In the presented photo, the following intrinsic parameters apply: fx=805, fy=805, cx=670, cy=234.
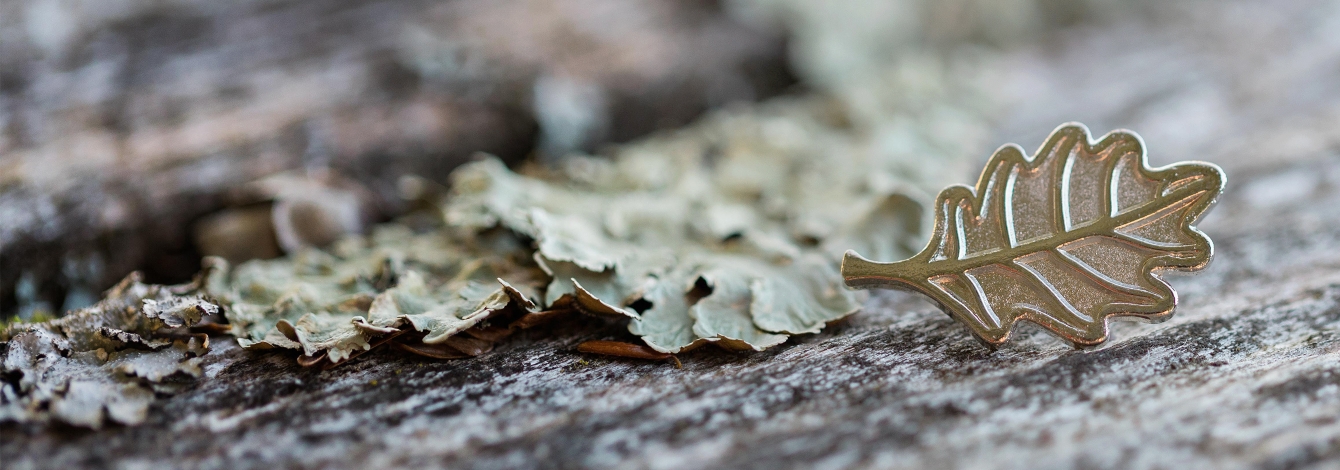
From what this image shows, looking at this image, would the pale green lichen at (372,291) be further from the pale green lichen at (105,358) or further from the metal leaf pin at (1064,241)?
the metal leaf pin at (1064,241)

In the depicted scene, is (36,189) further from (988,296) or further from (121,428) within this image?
(988,296)

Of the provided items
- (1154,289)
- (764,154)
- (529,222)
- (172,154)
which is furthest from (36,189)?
(1154,289)

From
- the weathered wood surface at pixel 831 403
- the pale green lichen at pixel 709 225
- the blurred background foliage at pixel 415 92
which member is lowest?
the weathered wood surface at pixel 831 403

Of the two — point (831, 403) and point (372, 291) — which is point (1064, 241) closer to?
point (831, 403)

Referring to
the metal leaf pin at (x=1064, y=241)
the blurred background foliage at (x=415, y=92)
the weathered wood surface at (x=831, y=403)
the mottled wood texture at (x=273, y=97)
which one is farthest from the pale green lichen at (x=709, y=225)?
the mottled wood texture at (x=273, y=97)

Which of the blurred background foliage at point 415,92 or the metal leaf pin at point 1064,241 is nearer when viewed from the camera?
the metal leaf pin at point 1064,241

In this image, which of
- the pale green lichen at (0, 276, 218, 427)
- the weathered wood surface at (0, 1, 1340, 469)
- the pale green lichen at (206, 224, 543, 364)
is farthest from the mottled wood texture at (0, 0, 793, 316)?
the weathered wood surface at (0, 1, 1340, 469)
